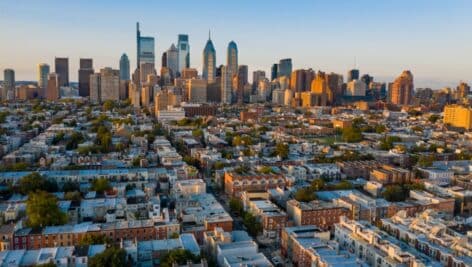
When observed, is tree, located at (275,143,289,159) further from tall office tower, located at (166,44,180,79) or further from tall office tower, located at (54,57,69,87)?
tall office tower, located at (166,44,180,79)

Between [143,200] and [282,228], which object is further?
[143,200]

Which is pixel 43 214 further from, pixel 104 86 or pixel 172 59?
pixel 172 59

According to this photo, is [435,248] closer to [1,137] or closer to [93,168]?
[93,168]

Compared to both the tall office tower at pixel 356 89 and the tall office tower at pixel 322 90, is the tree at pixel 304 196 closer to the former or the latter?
the tall office tower at pixel 322 90

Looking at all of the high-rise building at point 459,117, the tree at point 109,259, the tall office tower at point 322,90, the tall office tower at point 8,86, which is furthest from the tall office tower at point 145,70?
the tree at point 109,259

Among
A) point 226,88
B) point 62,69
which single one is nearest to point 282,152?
point 226,88

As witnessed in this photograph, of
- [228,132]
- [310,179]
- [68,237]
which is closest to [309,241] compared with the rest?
[68,237]

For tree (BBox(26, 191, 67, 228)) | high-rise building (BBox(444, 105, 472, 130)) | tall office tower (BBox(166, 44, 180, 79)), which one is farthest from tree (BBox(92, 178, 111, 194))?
tall office tower (BBox(166, 44, 180, 79))
